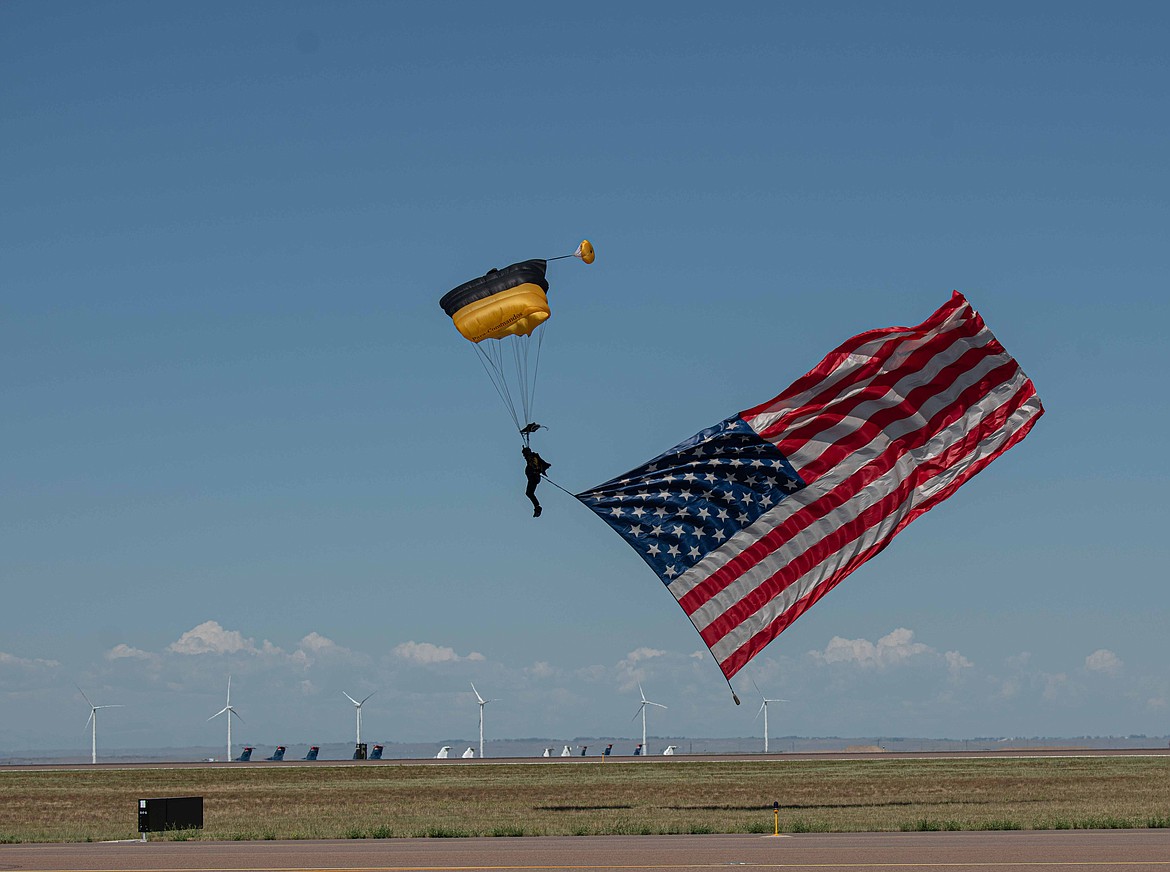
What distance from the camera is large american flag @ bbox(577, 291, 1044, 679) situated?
33.0m

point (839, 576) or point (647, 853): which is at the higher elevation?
point (839, 576)

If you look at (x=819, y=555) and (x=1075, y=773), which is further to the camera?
(x=1075, y=773)

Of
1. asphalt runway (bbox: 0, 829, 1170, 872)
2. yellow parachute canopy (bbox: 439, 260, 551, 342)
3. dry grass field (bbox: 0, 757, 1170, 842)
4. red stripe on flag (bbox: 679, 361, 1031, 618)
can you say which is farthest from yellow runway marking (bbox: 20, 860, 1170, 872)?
yellow parachute canopy (bbox: 439, 260, 551, 342)

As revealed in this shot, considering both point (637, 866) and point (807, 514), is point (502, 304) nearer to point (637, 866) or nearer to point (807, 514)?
point (807, 514)

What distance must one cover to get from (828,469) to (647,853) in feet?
33.6

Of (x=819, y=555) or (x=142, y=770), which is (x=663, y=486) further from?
(x=142, y=770)

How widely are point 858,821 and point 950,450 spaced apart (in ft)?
30.3

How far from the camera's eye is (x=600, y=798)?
161ft

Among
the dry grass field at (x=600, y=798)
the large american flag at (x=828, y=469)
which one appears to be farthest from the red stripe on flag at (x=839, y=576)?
the dry grass field at (x=600, y=798)

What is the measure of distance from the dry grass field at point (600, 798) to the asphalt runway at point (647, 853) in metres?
2.27

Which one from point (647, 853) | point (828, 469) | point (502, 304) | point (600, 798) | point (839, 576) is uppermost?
point (502, 304)

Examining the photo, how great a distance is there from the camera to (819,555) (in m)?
33.1

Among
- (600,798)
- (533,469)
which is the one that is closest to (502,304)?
(533,469)

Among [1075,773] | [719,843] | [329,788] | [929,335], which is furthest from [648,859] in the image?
[1075,773]
